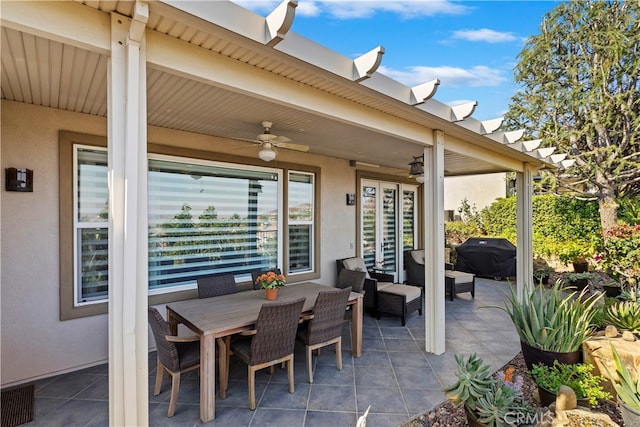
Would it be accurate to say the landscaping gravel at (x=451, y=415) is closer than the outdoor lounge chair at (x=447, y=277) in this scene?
Yes

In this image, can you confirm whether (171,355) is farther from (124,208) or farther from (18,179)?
(18,179)

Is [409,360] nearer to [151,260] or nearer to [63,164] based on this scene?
[151,260]

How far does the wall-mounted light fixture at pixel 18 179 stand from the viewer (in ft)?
9.68

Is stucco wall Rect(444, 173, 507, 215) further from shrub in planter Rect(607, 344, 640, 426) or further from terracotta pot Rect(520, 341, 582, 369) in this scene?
shrub in planter Rect(607, 344, 640, 426)

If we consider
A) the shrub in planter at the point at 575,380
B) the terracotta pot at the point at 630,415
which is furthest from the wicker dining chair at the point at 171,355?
the terracotta pot at the point at 630,415

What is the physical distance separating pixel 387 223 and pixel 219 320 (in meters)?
5.18

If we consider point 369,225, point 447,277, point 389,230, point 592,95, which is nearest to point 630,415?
point 447,277

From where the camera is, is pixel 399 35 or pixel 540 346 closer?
pixel 540 346

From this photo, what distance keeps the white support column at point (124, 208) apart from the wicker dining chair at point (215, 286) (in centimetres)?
200

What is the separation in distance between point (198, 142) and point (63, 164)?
151 cm

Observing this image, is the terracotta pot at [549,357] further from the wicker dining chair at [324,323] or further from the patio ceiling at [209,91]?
the patio ceiling at [209,91]

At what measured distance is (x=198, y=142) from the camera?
13.8ft

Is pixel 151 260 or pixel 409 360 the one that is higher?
pixel 151 260

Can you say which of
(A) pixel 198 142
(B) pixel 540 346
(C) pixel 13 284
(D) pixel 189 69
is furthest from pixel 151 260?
(B) pixel 540 346
